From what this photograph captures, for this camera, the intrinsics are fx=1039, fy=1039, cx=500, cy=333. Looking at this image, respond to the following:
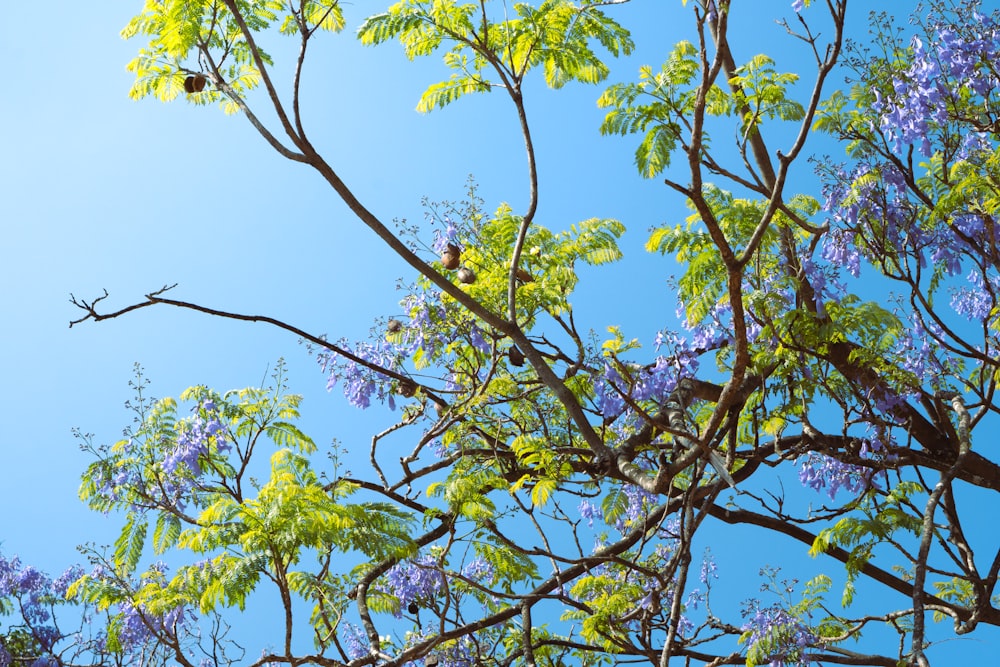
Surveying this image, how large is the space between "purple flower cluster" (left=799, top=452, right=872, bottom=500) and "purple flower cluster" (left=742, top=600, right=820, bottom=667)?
82 cm

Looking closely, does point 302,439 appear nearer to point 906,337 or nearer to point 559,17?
point 559,17

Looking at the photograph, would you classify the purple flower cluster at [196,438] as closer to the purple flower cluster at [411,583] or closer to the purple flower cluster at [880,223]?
the purple flower cluster at [411,583]

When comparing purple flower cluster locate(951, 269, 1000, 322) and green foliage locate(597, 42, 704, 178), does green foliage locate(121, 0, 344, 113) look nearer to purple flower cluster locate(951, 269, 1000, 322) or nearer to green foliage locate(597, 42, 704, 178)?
green foliage locate(597, 42, 704, 178)

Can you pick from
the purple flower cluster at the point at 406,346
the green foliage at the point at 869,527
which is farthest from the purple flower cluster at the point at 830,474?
the purple flower cluster at the point at 406,346

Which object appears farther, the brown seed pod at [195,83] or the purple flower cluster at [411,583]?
the purple flower cluster at [411,583]

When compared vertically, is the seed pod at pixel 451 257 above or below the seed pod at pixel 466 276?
above

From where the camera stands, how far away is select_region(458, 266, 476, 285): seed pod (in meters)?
5.30

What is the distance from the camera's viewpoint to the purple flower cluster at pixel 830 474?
5789 millimetres

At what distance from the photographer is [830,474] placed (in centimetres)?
583

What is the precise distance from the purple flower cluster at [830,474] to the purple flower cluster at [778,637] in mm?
816

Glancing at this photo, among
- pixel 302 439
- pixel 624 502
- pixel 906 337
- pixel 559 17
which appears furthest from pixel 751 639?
pixel 559 17

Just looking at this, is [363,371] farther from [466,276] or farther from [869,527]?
[869,527]

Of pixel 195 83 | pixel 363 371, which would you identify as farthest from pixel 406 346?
pixel 195 83

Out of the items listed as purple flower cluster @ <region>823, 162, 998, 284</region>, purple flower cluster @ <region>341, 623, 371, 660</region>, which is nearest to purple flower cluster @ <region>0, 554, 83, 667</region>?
purple flower cluster @ <region>341, 623, 371, 660</region>
